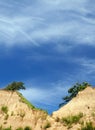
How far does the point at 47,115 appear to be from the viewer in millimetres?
76875

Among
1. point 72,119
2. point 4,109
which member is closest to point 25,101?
point 4,109

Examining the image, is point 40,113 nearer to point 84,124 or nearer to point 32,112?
point 32,112

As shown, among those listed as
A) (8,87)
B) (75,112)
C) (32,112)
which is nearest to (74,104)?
(75,112)

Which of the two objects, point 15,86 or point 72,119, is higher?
point 15,86

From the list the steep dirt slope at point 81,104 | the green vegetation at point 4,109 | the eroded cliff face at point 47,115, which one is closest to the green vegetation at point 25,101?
the eroded cliff face at point 47,115

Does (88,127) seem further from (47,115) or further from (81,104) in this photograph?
(47,115)

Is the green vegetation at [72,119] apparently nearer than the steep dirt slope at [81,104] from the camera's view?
Yes

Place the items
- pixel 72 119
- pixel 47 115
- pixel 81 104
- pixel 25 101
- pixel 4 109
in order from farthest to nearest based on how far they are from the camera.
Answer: pixel 25 101 → pixel 4 109 → pixel 47 115 → pixel 81 104 → pixel 72 119

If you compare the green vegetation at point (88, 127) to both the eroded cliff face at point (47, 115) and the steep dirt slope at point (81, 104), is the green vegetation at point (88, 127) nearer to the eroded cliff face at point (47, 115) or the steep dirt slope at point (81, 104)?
the eroded cliff face at point (47, 115)

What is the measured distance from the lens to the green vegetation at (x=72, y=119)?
7412 centimetres

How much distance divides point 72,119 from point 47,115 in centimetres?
428

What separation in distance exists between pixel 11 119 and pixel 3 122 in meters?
1.28

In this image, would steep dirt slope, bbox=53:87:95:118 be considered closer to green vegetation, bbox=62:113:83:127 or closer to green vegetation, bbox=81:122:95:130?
green vegetation, bbox=62:113:83:127

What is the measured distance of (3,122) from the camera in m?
Answer: 78.1
